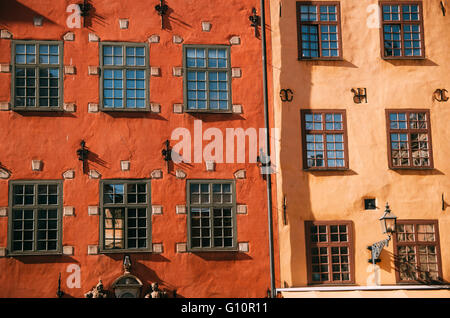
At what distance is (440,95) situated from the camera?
17.8m

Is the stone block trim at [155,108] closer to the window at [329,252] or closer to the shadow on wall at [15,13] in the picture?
the shadow on wall at [15,13]

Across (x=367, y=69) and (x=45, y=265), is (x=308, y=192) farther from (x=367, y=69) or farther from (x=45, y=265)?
(x=45, y=265)

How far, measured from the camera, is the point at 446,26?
1816 cm

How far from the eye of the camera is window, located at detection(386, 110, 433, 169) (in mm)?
17609

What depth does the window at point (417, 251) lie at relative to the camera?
1711cm

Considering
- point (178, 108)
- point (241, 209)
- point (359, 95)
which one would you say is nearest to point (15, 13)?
point (178, 108)

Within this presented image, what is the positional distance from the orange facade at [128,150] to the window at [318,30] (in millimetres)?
1141

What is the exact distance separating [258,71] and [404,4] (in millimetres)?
3870

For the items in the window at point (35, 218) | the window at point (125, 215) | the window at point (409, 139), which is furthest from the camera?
the window at point (409, 139)

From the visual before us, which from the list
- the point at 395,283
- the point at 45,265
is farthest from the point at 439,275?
the point at 45,265

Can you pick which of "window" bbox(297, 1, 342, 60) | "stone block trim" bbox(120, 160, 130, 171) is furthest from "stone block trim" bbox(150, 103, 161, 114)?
"window" bbox(297, 1, 342, 60)

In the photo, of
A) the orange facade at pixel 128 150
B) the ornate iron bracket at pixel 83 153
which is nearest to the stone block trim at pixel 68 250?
the orange facade at pixel 128 150

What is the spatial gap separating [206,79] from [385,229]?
5176 mm
